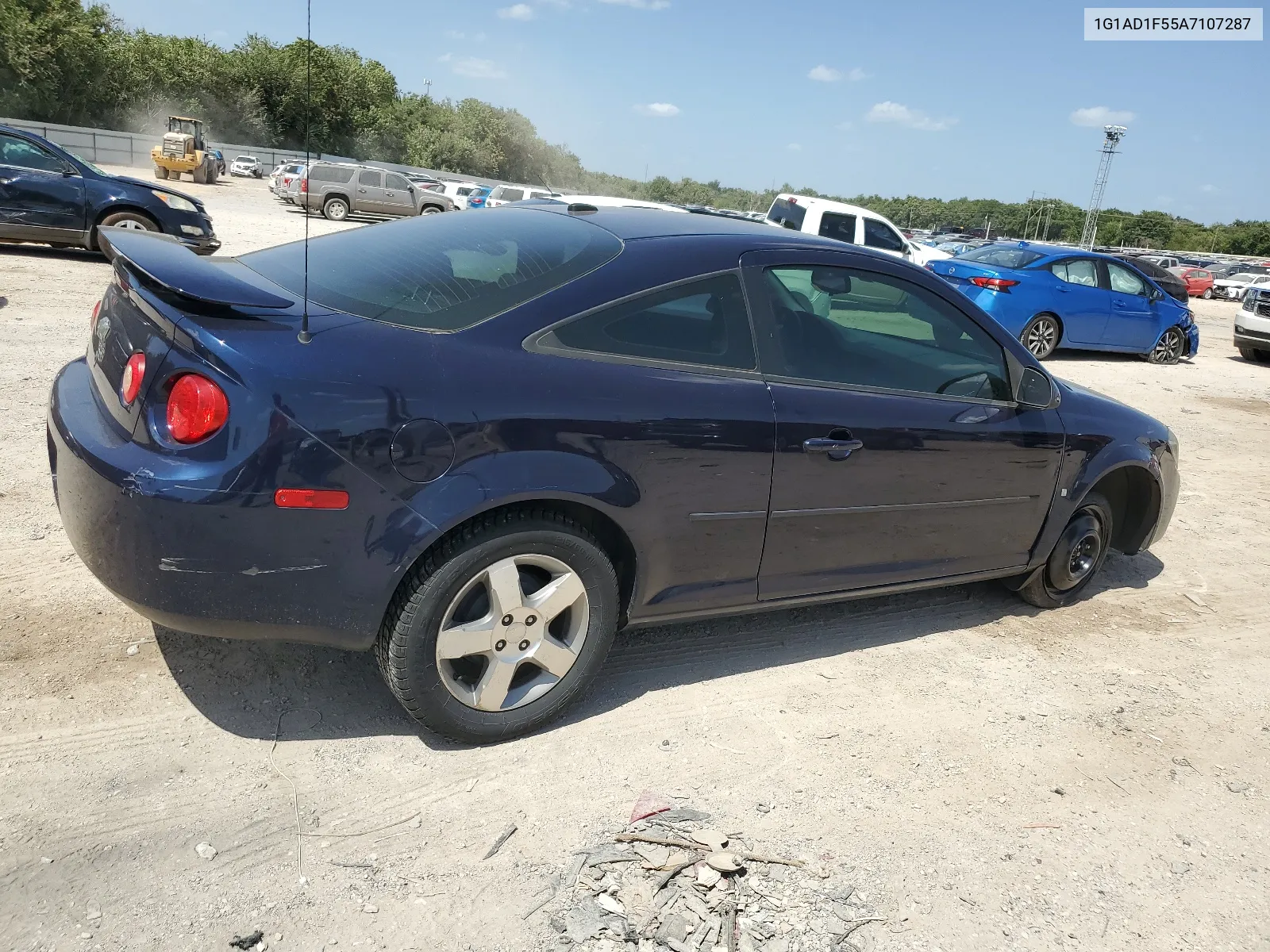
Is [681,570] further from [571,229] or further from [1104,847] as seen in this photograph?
[1104,847]

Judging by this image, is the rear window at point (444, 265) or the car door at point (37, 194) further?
the car door at point (37, 194)

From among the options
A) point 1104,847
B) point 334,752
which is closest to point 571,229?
point 334,752

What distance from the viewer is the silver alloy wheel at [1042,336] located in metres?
13.2

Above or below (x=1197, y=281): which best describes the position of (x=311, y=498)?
below

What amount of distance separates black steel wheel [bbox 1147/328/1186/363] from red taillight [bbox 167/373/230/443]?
49.0 ft

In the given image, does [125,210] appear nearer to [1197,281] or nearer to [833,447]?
[833,447]

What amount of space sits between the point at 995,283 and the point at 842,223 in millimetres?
3755

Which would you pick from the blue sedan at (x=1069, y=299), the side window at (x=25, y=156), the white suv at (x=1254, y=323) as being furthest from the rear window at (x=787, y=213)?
the side window at (x=25, y=156)

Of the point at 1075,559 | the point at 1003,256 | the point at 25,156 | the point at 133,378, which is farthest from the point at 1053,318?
the point at 25,156

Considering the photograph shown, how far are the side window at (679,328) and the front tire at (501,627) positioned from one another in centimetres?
57

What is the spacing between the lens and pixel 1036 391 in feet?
13.2

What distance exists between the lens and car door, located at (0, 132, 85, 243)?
444 inches

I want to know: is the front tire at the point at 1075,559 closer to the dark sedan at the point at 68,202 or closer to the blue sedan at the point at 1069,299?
the blue sedan at the point at 1069,299

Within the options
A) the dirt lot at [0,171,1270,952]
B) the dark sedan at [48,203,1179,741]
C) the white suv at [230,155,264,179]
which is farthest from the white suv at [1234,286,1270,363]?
the white suv at [230,155,264,179]
